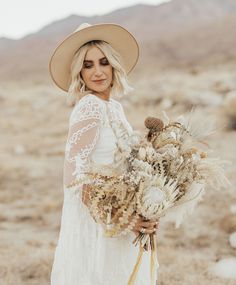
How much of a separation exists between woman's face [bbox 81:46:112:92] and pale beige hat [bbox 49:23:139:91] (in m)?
0.07

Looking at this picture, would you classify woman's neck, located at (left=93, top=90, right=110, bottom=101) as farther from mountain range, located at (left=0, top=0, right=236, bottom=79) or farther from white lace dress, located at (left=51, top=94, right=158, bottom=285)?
mountain range, located at (left=0, top=0, right=236, bottom=79)

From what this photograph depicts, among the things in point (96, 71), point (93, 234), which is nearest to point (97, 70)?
point (96, 71)

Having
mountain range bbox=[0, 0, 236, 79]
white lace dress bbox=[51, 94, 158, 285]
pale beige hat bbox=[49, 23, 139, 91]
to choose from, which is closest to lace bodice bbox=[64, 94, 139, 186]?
white lace dress bbox=[51, 94, 158, 285]

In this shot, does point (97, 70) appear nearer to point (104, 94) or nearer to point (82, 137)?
point (104, 94)

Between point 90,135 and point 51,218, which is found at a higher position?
point 51,218

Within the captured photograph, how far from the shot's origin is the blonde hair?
244cm

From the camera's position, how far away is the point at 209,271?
452cm

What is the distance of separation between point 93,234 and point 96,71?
2.37ft

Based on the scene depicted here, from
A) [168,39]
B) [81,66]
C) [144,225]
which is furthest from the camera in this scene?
[168,39]

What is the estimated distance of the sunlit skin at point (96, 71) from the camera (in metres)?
2.43

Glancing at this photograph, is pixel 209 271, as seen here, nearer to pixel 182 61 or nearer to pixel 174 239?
pixel 174 239

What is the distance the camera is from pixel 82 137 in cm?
221

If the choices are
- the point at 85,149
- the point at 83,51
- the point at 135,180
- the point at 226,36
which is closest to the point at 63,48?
the point at 83,51

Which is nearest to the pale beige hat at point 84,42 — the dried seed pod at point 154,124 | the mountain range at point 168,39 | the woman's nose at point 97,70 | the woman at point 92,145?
the woman at point 92,145
